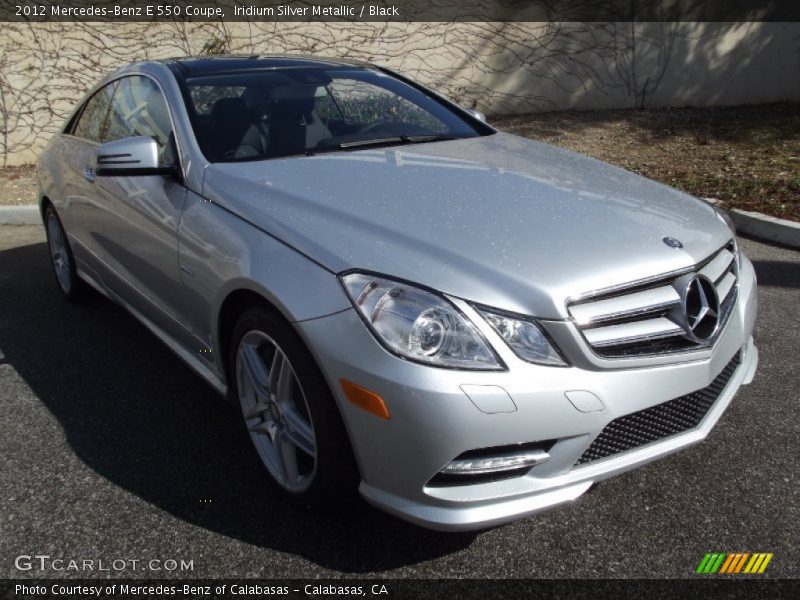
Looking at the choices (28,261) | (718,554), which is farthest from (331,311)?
(28,261)

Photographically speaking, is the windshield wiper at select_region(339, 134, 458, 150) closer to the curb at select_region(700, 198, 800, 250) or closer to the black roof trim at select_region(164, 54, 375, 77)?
the black roof trim at select_region(164, 54, 375, 77)

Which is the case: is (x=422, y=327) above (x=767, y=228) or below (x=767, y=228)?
above

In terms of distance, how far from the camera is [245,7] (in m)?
9.95

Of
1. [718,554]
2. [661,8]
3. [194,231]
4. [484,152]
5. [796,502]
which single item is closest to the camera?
[718,554]

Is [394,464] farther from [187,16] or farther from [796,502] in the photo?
[187,16]

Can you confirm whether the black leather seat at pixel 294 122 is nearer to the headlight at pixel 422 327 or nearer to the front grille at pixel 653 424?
the headlight at pixel 422 327

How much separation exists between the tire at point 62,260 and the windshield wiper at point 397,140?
2228 mm

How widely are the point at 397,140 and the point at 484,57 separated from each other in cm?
794

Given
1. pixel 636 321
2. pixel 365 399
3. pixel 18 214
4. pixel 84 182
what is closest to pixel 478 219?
pixel 636 321

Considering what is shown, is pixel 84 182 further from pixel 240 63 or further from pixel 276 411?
pixel 276 411

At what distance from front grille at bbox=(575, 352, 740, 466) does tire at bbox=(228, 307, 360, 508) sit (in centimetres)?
74

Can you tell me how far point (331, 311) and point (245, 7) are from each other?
29.2ft

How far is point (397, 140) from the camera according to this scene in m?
3.48

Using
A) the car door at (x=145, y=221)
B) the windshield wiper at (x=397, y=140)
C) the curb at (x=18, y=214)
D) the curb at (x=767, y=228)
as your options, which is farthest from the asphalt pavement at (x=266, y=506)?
the curb at (x=18, y=214)
